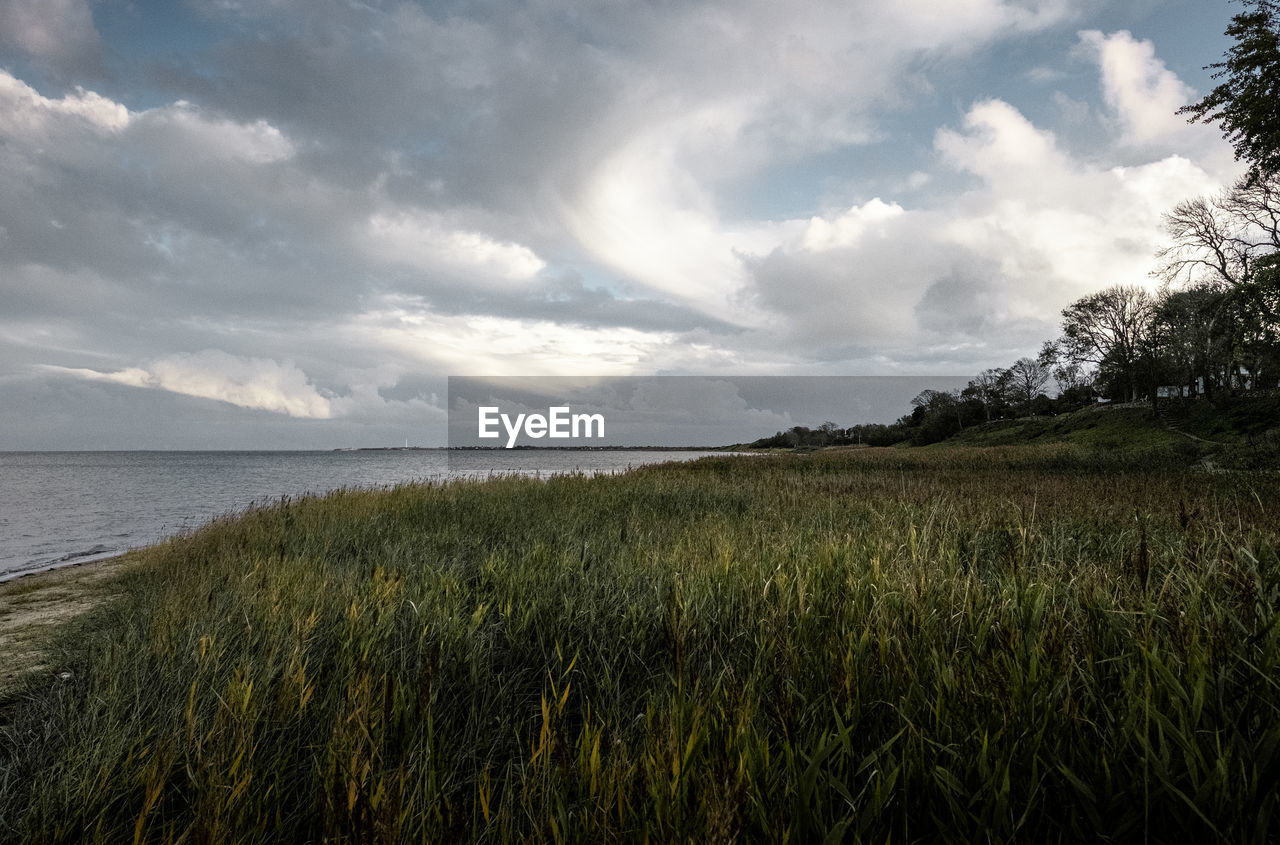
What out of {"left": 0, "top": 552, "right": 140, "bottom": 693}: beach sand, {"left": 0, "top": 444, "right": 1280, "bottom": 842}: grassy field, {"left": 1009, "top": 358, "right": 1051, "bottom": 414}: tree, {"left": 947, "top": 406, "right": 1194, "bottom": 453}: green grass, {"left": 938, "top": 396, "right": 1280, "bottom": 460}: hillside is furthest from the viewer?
{"left": 1009, "top": 358, "right": 1051, "bottom": 414}: tree

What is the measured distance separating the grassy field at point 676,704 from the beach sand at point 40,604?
421 millimetres

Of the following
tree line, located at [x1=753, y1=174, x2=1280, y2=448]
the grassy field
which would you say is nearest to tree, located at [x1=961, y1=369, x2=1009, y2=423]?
tree line, located at [x1=753, y1=174, x2=1280, y2=448]

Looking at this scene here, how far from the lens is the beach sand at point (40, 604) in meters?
5.05

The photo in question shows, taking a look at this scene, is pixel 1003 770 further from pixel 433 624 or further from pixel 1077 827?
pixel 433 624

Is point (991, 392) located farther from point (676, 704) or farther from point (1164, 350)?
point (676, 704)

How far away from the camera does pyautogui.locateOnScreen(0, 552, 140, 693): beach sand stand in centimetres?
505

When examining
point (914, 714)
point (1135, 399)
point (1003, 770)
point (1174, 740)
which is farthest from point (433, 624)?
point (1135, 399)

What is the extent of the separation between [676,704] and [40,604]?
10.3 m

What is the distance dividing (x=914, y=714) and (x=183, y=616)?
5.07 meters

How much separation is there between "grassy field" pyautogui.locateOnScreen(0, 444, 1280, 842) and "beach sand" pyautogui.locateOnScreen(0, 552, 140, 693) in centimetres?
42

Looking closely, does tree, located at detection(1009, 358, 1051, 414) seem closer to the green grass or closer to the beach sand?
the green grass

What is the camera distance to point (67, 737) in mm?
2598

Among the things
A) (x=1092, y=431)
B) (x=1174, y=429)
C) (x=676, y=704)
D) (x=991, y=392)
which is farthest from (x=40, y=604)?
(x=991, y=392)

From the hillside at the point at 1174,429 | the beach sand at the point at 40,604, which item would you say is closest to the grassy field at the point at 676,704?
the beach sand at the point at 40,604
